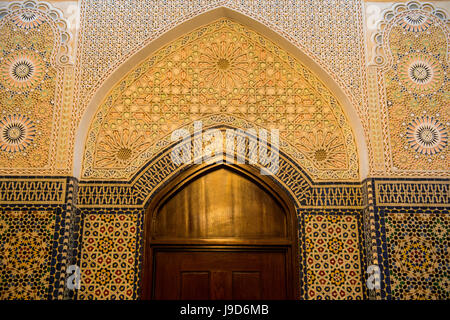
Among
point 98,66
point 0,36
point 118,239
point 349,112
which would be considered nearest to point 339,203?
point 349,112

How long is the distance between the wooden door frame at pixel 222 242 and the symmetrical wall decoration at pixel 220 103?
330 millimetres

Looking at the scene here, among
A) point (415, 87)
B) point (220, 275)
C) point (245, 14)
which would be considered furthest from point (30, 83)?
point (415, 87)

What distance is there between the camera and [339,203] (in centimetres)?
448

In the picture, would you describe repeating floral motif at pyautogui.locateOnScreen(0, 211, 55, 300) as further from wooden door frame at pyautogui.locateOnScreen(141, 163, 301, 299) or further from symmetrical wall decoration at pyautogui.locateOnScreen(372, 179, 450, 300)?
symmetrical wall decoration at pyautogui.locateOnScreen(372, 179, 450, 300)

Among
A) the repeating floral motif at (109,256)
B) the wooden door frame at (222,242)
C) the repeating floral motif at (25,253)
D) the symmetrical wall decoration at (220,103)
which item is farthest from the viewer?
the symmetrical wall decoration at (220,103)

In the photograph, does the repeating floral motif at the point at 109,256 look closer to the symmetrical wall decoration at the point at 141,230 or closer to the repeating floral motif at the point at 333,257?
the symmetrical wall decoration at the point at 141,230

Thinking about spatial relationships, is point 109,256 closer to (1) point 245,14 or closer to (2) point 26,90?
(2) point 26,90

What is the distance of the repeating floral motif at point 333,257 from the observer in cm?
427

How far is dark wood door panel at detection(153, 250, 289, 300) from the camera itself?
4387mm

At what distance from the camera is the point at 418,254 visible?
4211mm

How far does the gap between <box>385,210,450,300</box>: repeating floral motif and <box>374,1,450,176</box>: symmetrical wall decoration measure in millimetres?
406

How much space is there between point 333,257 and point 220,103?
168 centimetres

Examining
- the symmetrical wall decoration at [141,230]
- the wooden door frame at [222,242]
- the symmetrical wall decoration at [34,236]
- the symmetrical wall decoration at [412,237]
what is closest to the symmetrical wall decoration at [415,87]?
the symmetrical wall decoration at [412,237]

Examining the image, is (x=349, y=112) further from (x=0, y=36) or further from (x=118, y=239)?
(x=0, y=36)
